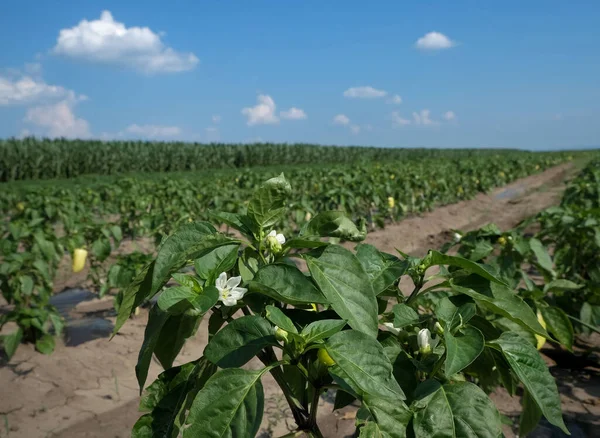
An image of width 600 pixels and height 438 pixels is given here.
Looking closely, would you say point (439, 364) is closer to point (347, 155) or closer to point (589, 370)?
point (589, 370)

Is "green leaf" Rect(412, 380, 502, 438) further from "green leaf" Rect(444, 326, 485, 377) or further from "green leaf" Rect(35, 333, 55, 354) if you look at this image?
"green leaf" Rect(35, 333, 55, 354)

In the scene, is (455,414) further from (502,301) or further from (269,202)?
(269,202)

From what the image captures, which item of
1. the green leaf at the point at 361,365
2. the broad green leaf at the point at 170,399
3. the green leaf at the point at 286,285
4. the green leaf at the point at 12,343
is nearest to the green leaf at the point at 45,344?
the green leaf at the point at 12,343

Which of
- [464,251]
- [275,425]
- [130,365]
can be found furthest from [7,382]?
[464,251]

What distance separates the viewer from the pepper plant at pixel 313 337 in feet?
2.89

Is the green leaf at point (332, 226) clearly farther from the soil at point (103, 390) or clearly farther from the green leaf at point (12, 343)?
the green leaf at point (12, 343)

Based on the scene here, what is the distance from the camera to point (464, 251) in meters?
2.61

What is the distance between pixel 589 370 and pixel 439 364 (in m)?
2.78

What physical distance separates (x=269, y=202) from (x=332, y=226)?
5.5 inches

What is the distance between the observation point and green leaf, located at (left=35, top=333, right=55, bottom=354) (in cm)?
342

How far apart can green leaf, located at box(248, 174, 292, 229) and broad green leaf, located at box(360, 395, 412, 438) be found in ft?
1.33

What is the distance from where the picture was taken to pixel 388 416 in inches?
37.5

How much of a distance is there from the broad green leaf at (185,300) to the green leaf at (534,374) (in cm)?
56

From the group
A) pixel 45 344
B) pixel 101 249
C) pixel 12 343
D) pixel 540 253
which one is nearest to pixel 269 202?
pixel 540 253
